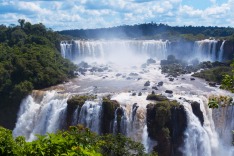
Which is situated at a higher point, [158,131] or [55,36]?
[55,36]

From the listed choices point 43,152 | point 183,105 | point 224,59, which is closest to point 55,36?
point 224,59

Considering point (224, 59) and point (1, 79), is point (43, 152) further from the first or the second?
point (224, 59)

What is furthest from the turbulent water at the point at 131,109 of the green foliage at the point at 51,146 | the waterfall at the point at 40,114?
the green foliage at the point at 51,146

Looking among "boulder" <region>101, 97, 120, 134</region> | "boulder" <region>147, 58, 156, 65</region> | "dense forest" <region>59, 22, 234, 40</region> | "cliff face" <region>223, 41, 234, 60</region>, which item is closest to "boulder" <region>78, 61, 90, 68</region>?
"boulder" <region>147, 58, 156, 65</region>

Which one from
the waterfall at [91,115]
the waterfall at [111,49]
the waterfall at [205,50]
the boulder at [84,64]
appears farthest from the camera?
the waterfall at [111,49]

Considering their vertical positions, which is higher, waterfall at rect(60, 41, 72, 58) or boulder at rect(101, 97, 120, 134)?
waterfall at rect(60, 41, 72, 58)

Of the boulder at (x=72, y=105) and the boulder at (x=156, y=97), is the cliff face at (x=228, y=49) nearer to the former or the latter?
the boulder at (x=156, y=97)

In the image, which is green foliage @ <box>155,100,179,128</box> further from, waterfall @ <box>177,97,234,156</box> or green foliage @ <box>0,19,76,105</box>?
green foliage @ <box>0,19,76,105</box>
